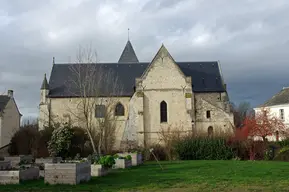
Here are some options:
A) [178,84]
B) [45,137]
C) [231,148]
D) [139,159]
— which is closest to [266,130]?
[231,148]

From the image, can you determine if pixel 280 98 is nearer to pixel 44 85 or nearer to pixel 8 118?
pixel 44 85

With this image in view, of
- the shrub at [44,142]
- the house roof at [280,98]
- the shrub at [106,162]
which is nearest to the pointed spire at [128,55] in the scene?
the house roof at [280,98]

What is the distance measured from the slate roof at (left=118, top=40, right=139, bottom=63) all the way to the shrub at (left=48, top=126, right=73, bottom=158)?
21673mm

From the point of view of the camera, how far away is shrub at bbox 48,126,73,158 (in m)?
29.0

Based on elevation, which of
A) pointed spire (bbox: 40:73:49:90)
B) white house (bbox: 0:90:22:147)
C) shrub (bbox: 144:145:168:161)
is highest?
pointed spire (bbox: 40:73:49:90)

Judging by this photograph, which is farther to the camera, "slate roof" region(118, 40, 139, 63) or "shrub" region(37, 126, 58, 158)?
"slate roof" region(118, 40, 139, 63)

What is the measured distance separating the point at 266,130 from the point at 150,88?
40.5ft

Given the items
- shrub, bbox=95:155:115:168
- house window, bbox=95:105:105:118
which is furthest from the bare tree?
shrub, bbox=95:155:115:168

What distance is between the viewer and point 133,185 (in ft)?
40.3

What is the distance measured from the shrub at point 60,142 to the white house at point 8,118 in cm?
1319

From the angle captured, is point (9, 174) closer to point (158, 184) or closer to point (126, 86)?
point (158, 184)

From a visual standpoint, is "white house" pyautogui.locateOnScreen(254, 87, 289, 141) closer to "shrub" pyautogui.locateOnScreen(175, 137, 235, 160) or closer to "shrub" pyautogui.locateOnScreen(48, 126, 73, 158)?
"shrub" pyautogui.locateOnScreen(175, 137, 235, 160)

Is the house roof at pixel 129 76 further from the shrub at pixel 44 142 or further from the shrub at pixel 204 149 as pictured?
the shrub at pixel 204 149

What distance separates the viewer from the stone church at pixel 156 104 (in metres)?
37.6
